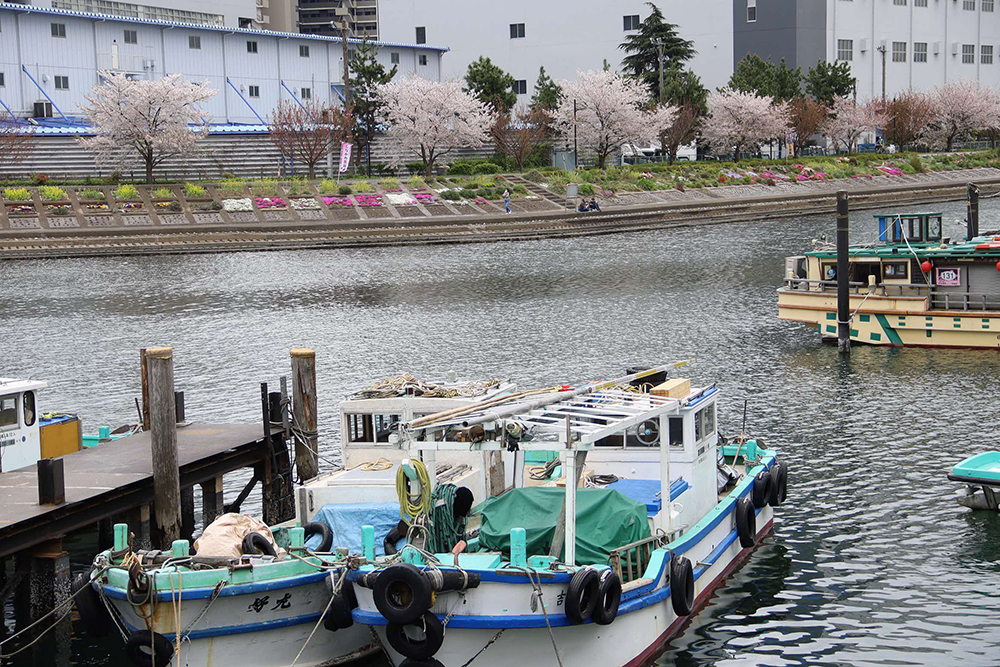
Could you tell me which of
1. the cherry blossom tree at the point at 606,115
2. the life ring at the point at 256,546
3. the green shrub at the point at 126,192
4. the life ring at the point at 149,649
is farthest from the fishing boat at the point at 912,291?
the cherry blossom tree at the point at 606,115

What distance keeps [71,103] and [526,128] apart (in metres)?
37.2

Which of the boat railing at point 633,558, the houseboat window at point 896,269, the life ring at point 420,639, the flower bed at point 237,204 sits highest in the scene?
the flower bed at point 237,204

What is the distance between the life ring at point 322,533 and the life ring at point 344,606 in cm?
159

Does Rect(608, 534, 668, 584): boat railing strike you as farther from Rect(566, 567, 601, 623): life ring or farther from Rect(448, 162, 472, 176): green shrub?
Rect(448, 162, 472, 176): green shrub

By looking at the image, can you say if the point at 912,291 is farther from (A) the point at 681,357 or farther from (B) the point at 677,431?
(B) the point at 677,431

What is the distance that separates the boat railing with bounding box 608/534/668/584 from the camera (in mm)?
16266

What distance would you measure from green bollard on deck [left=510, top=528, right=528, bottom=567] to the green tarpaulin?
118 centimetres

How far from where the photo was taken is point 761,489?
69.4 feet

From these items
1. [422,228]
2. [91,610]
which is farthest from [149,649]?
[422,228]

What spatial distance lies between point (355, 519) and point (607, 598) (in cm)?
436

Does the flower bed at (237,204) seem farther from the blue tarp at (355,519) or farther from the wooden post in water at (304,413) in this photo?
the blue tarp at (355,519)

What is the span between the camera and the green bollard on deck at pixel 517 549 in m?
14.9

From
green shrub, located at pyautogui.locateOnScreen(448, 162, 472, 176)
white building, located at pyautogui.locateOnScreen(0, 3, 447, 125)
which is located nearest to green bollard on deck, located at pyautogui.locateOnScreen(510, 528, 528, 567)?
green shrub, located at pyautogui.locateOnScreen(448, 162, 472, 176)

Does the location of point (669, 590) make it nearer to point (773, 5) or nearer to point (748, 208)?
point (748, 208)
